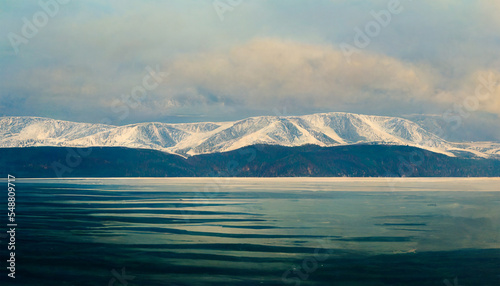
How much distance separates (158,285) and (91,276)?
176 inches

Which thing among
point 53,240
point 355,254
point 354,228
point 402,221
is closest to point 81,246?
point 53,240

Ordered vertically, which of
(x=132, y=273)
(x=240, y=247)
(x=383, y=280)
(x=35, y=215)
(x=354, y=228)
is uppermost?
(x=35, y=215)

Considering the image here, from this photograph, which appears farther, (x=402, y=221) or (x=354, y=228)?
(x=402, y=221)

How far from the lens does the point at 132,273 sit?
29.9 meters

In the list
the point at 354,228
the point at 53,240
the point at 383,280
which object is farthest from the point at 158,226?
the point at 383,280

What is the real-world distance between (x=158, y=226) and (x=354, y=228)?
18425mm

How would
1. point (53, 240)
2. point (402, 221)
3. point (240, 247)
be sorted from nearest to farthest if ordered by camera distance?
point (240, 247), point (53, 240), point (402, 221)

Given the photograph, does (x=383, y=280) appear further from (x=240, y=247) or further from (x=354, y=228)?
(x=354, y=228)

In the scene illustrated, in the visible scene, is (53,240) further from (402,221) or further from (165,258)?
(402,221)

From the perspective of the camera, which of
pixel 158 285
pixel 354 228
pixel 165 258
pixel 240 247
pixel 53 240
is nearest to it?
pixel 158 285

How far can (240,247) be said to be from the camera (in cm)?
3816

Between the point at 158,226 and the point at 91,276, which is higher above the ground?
the point at 158,226

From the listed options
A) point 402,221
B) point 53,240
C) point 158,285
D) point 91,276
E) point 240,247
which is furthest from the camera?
point 402,221

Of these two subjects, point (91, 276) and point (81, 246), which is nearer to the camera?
point (91, 276)
